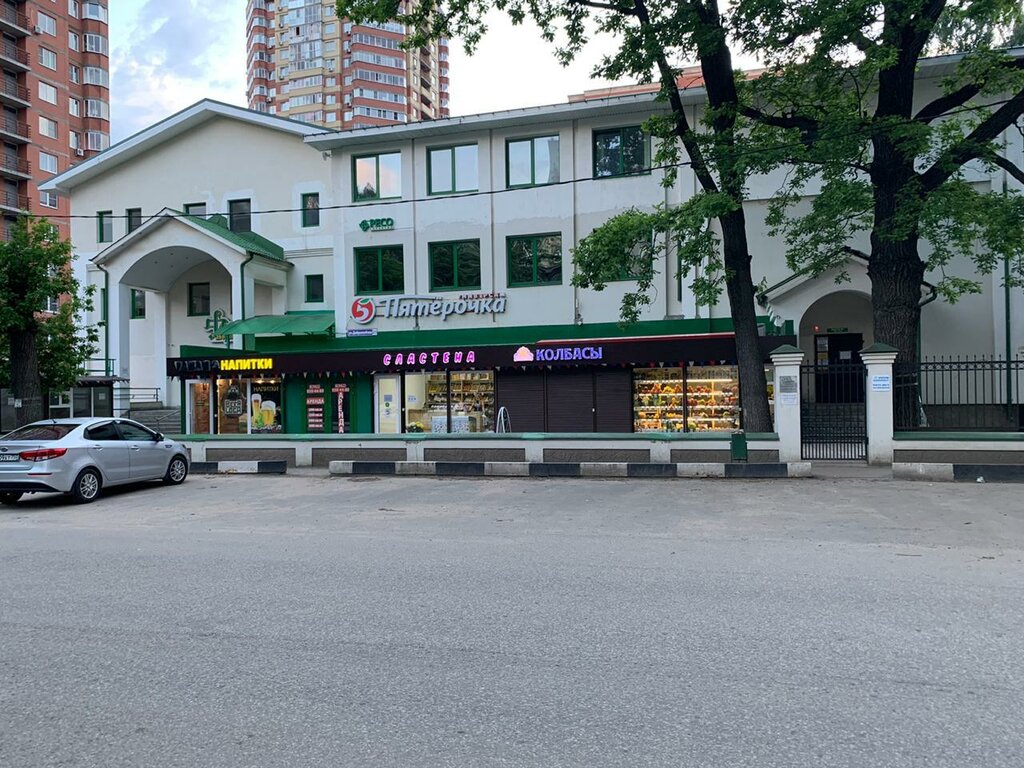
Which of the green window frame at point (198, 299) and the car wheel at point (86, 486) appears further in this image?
the green window frame at point (198, 299)

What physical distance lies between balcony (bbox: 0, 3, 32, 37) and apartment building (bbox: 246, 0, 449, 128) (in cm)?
3279

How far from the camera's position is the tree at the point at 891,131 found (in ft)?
45.0

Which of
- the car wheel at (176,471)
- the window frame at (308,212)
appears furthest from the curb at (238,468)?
the window frame at (308,212)

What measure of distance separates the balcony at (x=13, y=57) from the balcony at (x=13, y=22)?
83 cm

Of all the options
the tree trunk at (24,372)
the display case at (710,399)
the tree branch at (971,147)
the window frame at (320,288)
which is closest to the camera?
the tree branch at (971,147)

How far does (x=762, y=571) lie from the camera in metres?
6.44

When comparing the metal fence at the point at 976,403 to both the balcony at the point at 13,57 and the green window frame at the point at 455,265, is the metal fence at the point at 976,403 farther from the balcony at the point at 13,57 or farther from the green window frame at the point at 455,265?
the balcony at the point at 13,57

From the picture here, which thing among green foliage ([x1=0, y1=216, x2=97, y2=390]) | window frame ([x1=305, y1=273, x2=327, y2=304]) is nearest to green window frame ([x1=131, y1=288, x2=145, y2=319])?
green foliage ([x1=0, y1=216, x2=97, y2=390])

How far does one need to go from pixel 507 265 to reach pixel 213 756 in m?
20.7

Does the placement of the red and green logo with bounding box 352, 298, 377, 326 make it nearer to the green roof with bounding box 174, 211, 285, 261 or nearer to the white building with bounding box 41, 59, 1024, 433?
the white building with bounding box 41, 59, 1024, 433

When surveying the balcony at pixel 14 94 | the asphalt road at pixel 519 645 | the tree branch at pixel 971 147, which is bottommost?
the asphalt road at pixel 519 645

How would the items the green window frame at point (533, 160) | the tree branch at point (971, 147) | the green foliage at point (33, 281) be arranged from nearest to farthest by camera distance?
the tree branch at point (971, 147) < the green foliage at point (33, 281) < the green window frame at point (533, 160)

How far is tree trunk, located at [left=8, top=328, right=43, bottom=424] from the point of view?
1836 cm

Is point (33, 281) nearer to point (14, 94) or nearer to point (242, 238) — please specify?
point (242, 238)
